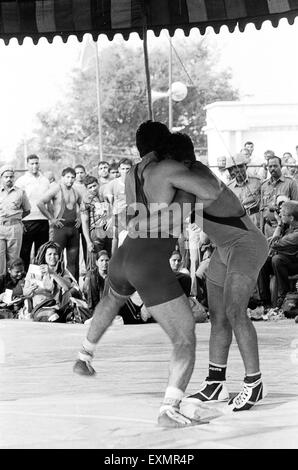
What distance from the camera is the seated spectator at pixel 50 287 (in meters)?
10.1

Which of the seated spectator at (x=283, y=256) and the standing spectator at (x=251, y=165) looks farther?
Answer: the standing spectator at (x=251, y=165)

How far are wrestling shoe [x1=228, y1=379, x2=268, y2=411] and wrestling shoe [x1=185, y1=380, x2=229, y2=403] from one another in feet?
0.73

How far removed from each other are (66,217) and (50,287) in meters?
1.53

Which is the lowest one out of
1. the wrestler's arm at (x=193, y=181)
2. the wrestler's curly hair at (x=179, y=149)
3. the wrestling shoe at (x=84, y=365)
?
the wrestling shoe at (x=84, y=365)

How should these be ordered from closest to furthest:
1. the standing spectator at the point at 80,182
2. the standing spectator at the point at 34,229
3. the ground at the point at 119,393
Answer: the ground at the point at 119,393 → the standing spectator at the point at 34,229 → the standing spectator at the point at 80,182

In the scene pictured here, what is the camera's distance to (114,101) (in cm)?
4044

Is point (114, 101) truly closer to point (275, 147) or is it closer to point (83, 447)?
point (275, 147)

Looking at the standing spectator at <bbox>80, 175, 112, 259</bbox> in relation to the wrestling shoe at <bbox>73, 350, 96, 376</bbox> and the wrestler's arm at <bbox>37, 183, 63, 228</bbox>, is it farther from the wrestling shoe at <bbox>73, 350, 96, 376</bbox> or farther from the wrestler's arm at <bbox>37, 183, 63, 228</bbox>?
the wrestling shoe at <bbox>73, 350, 96, 376</bbox>

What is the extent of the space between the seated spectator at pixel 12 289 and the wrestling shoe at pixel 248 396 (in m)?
5.11

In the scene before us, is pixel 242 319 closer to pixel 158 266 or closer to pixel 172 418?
pixel 158 266

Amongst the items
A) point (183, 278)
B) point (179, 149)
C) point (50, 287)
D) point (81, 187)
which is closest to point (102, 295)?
point (50, 287)

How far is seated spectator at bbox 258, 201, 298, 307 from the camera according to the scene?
33.6 feet

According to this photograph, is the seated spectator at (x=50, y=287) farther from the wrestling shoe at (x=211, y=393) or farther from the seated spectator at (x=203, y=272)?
the wrestling shoe at (x=211, y=393)

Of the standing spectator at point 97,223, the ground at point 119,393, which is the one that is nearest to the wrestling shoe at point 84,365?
the ground at point 119,393
